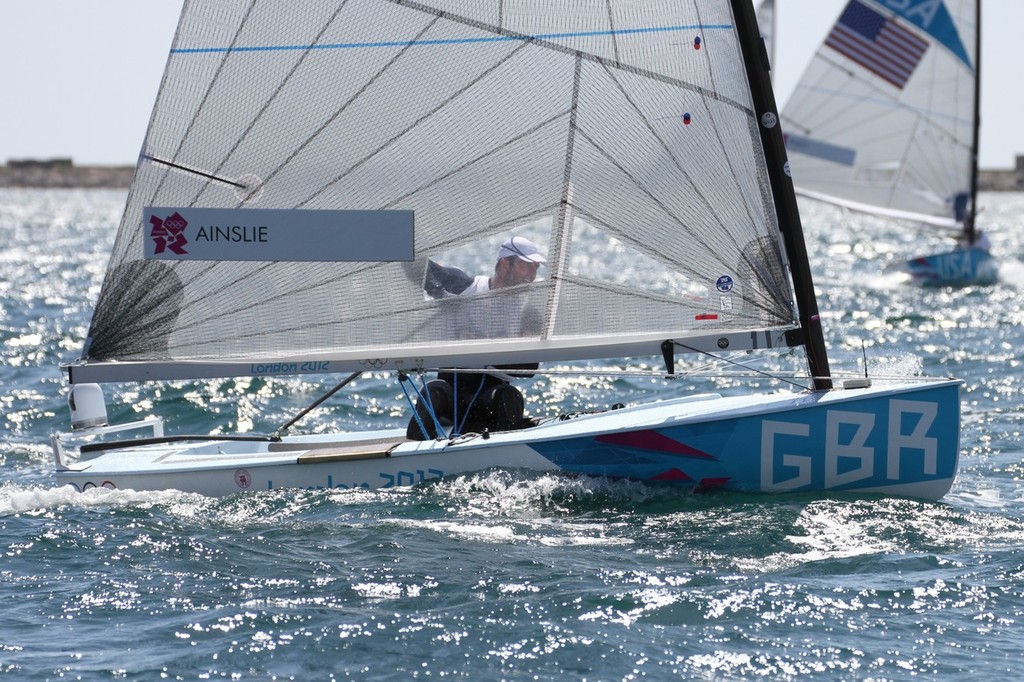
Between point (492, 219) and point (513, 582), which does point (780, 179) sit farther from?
point (513, 582)

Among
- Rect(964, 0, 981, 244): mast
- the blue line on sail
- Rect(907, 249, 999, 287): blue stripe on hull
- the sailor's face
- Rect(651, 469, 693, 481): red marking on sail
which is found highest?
Rect(964, 0, 981, 244): mast

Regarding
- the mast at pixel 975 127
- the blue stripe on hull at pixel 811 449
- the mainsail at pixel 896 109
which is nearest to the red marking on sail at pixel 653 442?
the blue stripe on hull at pixel 811 449

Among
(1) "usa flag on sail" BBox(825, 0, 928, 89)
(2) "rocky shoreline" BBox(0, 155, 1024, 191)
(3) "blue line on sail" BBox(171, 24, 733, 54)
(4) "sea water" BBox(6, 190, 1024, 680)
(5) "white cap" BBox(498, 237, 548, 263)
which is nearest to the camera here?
(4) "sea water" BBox(6, 190, 1024, 680)

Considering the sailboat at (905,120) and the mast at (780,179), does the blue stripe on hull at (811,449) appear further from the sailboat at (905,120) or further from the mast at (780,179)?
the sailboat at (905,120)

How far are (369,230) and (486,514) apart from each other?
5.11 feet

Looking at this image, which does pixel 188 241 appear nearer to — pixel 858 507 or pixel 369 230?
pixel 369 230

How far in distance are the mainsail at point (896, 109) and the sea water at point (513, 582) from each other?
1392 cm

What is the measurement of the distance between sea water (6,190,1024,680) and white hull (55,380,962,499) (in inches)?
4.4

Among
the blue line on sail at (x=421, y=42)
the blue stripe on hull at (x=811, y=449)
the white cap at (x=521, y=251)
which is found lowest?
the blue stripe on hull at (x=811, y=449)

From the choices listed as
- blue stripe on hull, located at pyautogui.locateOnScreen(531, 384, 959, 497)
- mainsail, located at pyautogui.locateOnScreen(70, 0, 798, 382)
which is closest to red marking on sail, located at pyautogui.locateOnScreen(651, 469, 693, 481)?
blue stripe on hull, located at pyautogui.locateOnScreen(531, 384, 959, 497)

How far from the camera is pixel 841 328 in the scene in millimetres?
15609

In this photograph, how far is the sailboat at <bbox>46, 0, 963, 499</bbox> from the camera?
6.90 m

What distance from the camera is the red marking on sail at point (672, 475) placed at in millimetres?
7051

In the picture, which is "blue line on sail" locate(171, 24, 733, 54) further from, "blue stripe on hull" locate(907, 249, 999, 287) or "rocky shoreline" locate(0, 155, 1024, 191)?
"rocky shoreline" locate(0, 155, 1024, 191)
